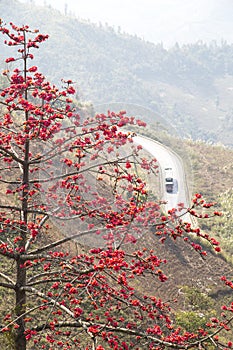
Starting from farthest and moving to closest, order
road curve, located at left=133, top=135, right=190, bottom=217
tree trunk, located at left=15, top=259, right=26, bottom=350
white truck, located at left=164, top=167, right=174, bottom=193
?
white truck, located at left=164, top=167, right=174, bottom=193 → road curve, located at left=133, top=135, right=190, bottom=217 → tree trunk, located at left=15, top=259, right=26, bottom=350

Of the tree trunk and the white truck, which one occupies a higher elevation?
the white truck

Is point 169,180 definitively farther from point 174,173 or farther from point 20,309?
point 20,309

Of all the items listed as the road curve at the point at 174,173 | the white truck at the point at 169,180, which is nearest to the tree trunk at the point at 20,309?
the road curve at the point at 174,173

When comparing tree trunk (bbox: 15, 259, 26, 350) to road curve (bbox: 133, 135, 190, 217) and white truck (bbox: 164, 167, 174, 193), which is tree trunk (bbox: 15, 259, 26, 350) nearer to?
road curve (bbox: 133, 135, 190, 217)

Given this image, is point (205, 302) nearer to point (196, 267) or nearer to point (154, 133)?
point (196, 267)

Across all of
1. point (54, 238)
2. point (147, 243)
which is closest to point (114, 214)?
point (54, 238)

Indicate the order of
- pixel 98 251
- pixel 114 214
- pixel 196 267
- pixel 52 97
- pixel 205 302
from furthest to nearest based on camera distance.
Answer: pixel 196 267, pixel 205 302, pixel 52 97, pixel 114 214, pixel 98 251

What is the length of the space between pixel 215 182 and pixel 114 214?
32.9 meters

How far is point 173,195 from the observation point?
2667 cm

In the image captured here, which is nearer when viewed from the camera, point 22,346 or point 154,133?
point 22,346

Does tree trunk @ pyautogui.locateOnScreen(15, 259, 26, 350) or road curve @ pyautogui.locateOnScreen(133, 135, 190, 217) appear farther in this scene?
road curve @ pyautogui.locateOnScreen(133, 135, 190, 217)

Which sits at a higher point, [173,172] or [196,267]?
[173,172]

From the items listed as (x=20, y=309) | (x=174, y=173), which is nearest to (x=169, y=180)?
(x=174, y=173)

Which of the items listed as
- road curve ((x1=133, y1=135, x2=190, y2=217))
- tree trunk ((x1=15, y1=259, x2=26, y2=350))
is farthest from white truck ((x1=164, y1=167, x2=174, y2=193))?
tree trunk ((x1=15, y1=259, x2=26, y2=350))
